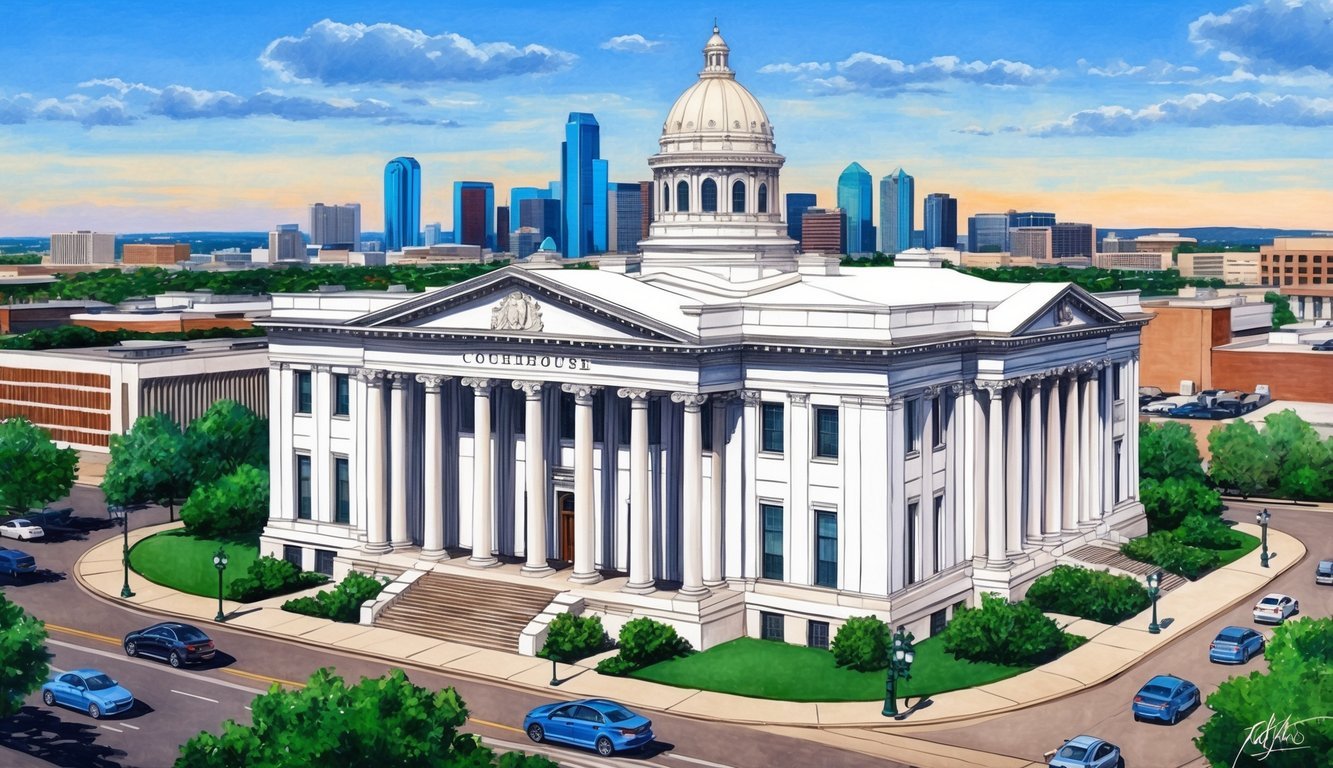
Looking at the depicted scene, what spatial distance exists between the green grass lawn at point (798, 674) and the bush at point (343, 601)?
603 inches

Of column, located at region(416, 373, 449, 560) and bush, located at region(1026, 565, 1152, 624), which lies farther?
column, located at region(416, 373, 449, 560)

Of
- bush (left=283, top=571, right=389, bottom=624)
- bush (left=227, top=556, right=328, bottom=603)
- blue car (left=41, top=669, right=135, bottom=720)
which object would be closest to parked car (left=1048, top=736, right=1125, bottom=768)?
blue car (left=41, top=669, right=135, bottom=720)

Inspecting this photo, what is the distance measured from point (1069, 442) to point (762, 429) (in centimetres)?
2048

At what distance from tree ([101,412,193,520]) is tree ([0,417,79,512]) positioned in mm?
2485

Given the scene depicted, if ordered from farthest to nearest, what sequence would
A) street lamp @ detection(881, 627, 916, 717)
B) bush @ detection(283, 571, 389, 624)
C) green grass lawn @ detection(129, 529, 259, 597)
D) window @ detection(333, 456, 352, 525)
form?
window @ detection(333, 456, 352, 525)
green grass lawn @ detection(129, 529, 259, 597)
bush @ detection(283, 571, 389, 624)
street lamp @ detection(881, 627, 916, 717)

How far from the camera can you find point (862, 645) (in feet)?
202

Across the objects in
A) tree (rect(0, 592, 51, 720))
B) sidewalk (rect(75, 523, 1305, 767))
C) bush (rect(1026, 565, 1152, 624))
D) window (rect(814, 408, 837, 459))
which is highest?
window (rect(814, 408, 837, 459))

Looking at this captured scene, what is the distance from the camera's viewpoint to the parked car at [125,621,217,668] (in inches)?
2485

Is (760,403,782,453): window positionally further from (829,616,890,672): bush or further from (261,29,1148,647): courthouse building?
(829,616,890,672): bush

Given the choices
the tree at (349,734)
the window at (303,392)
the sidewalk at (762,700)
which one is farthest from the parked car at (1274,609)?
the window at (303,392)

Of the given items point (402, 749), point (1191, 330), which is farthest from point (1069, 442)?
point (1191, 330)

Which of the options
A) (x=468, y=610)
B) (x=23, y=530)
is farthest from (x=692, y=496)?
(x=23, y=530)

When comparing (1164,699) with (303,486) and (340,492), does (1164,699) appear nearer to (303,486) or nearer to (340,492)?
(340,492)

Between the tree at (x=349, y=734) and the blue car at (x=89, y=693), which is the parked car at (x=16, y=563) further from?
the tree at (x=349, y=734)
